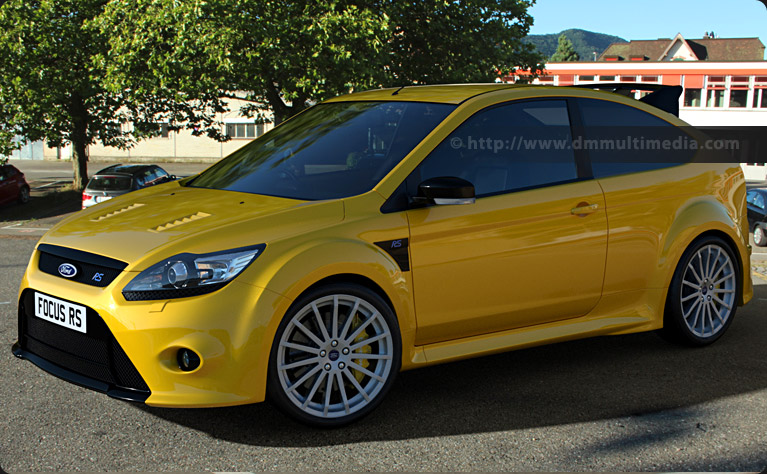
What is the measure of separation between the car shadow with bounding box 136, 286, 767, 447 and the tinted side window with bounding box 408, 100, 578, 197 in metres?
1.18

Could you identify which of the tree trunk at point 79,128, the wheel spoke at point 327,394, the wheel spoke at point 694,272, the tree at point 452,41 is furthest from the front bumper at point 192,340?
the tree trunk at point 79,128

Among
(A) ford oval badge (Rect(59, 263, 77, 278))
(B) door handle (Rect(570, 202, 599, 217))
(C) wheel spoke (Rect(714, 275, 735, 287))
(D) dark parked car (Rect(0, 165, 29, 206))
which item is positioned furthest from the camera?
(D) dark parked car (Rect(0, 165, 29, 206))

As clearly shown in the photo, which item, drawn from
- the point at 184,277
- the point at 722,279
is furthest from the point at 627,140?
the point at 184,277

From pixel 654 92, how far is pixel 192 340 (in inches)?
158

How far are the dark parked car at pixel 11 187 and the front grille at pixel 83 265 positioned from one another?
25.8 meters

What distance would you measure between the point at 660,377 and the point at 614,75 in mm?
53873

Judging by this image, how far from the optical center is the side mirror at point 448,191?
4109 mm

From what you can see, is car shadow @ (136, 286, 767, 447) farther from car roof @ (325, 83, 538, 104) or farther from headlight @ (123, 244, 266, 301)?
car roof @ (325, 83, 538, 104)

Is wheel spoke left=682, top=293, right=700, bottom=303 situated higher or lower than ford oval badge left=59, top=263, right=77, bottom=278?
lower

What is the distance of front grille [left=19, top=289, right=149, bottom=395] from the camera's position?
3.69m

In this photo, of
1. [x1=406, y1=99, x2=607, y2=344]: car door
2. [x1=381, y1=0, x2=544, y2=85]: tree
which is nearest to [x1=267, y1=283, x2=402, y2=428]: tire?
[x1=406, y1=99, x2=607, y2=344]: car door

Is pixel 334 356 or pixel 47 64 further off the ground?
pixel 47 64

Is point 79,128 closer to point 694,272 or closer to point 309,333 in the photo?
point 694,272

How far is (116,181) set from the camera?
21.7 m
